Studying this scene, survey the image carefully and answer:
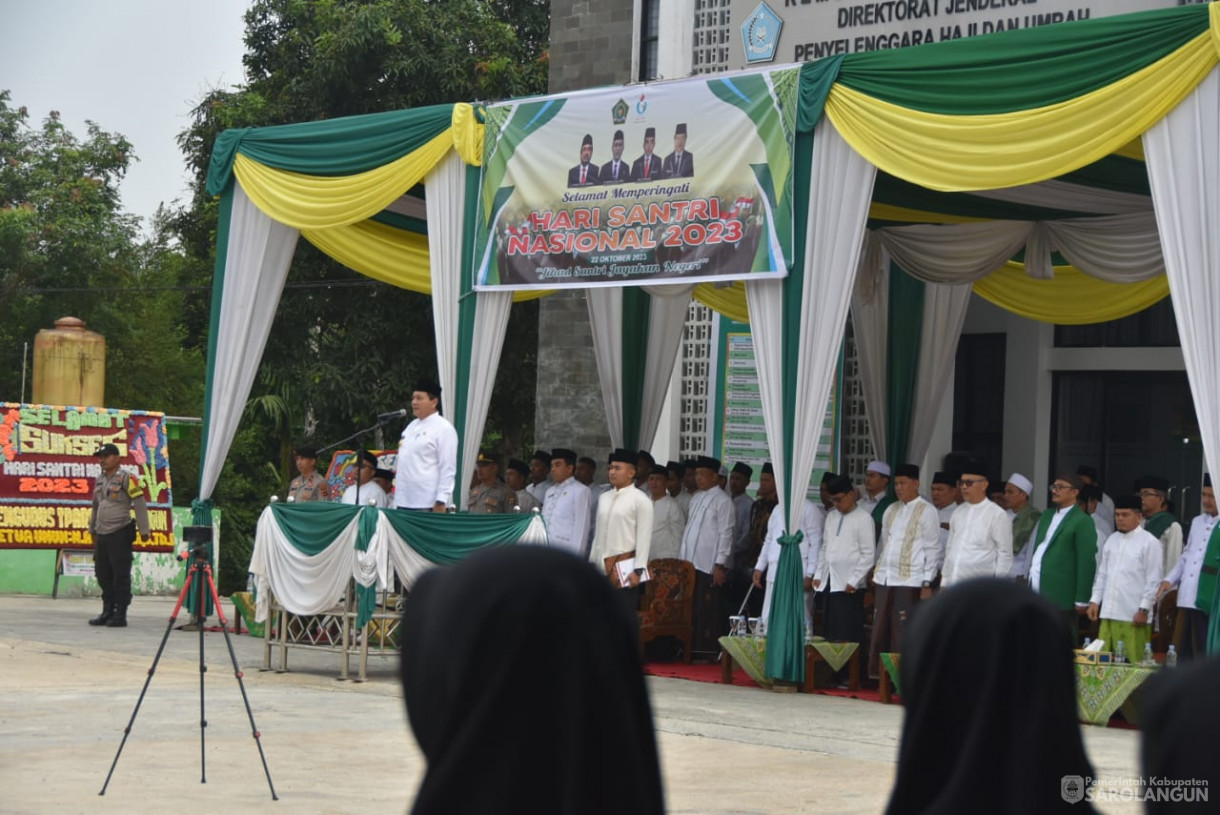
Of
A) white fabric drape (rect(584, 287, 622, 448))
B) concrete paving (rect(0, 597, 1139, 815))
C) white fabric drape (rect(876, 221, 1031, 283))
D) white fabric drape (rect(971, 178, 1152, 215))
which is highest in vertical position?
white fabric drape (rect(971, 178, 1152, 215))

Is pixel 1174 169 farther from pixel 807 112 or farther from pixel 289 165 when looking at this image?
pixel 289 165

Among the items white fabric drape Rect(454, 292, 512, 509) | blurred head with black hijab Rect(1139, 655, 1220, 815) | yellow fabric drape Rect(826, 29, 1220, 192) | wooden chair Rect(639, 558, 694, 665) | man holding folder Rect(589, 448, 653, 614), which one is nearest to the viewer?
blurred head with black hijab Rect(1139, 655, 1220, 815)

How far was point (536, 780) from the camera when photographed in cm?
232

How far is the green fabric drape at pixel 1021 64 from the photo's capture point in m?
10.1

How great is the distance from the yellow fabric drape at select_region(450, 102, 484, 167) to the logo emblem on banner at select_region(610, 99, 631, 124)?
124 centimetres

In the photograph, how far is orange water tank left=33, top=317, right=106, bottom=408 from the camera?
979 inches

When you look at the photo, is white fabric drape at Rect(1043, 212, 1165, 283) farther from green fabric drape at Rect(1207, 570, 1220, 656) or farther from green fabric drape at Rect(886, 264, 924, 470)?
green fabric drape at Rect(1207, 570, 1220, 656)

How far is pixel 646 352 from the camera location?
16250 mm

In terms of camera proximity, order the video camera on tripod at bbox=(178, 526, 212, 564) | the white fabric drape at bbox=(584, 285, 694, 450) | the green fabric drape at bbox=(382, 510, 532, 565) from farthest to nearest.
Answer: the white fabric drape at bbox=(584, 285, 694, 450) < the green fabric drape at bbox=(382, 510, 532, 565) < the video camera on tripod at bbox=(178, 526, 212, 564)

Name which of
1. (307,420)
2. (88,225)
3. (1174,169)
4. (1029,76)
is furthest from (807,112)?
(88,225)

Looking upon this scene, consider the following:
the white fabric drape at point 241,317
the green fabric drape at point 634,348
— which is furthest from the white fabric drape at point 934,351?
the white fabric drape at point 241,317

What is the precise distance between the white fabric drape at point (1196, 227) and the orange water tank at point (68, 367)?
18.2 metres

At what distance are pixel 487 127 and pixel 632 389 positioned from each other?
3.84 metres

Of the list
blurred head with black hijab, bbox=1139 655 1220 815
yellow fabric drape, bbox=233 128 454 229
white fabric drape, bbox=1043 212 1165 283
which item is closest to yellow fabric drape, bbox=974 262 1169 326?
white fabric drape, bbox=1043 212 1165 283
